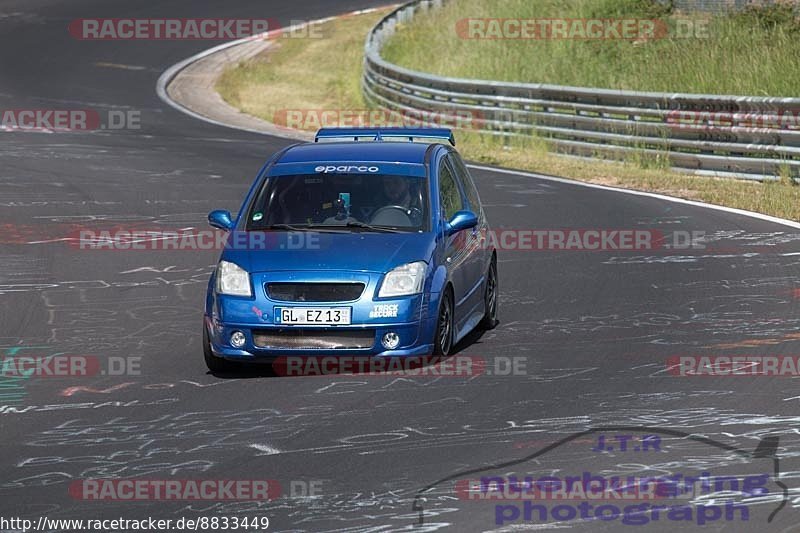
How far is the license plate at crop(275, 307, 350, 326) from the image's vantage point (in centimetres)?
1044

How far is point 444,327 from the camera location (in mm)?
10984

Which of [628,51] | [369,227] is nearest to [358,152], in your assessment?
[369,227]

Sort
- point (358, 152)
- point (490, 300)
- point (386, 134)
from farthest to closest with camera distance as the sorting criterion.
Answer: point (386, 134)
point (490, 300)
point (358, 152)

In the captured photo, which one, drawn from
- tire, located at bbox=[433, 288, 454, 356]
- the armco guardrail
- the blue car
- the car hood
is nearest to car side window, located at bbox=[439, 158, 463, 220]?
the blue car

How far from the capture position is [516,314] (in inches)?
508

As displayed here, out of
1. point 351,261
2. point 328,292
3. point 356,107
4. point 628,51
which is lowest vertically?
point 328,292

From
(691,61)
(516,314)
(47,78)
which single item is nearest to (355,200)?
(516,314)

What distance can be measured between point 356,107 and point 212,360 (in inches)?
971

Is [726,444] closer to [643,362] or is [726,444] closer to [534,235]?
[643,362]

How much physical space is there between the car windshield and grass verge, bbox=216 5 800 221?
8.14m

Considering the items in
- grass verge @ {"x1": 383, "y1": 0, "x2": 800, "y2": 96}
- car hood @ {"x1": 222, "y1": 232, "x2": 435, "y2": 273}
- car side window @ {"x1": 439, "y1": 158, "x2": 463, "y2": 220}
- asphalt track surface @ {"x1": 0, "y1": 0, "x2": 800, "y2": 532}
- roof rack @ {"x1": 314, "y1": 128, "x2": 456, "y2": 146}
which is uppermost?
grass verge @ {"x1": 383, "y1": 0, "x2": 800, "y2": 96}

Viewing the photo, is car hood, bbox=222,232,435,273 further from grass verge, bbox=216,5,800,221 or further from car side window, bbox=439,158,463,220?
grass verge, bbox=216,5,800,221

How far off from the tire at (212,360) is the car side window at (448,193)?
6.79ft

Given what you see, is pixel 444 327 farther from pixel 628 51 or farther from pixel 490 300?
pixel 628 51
